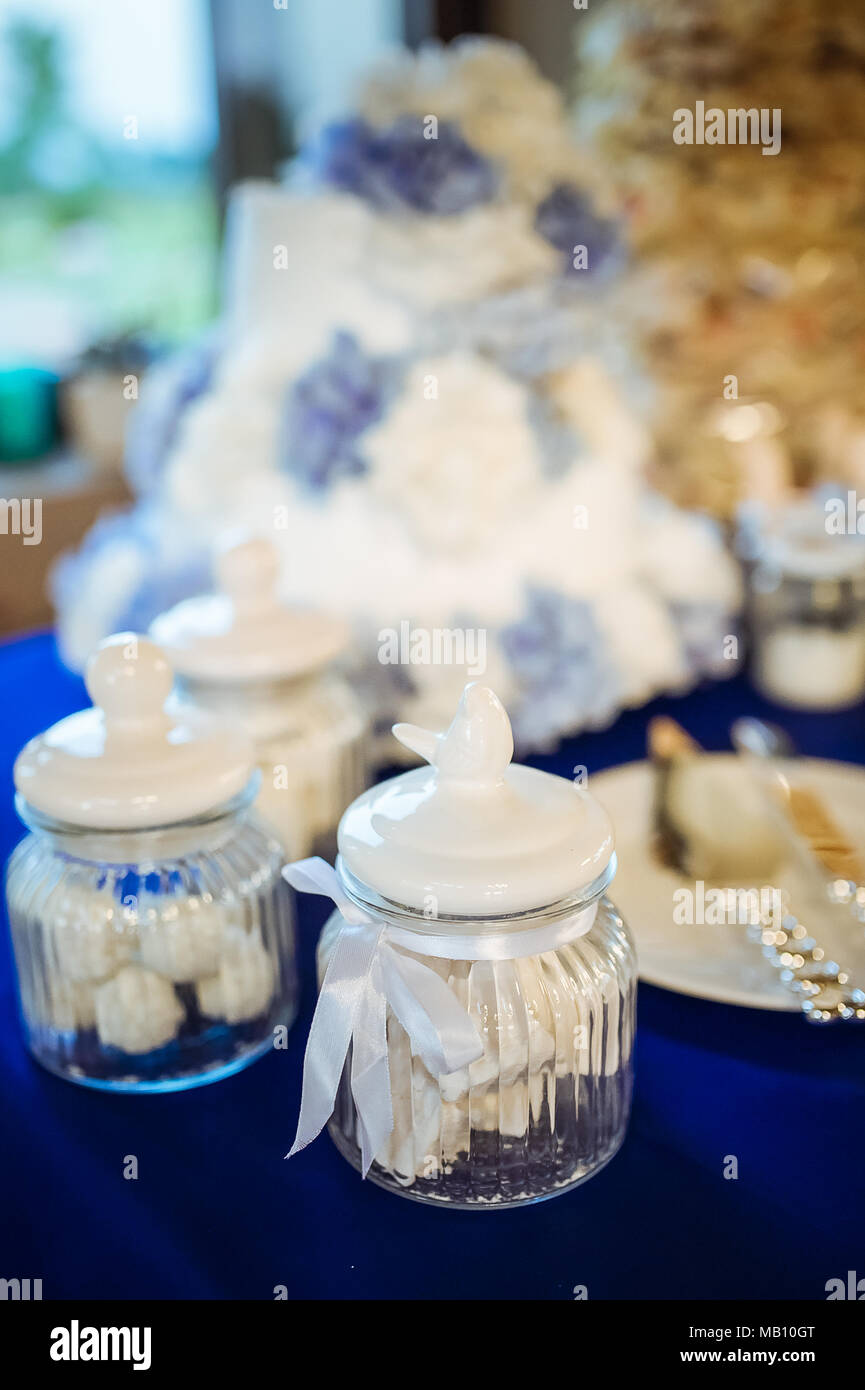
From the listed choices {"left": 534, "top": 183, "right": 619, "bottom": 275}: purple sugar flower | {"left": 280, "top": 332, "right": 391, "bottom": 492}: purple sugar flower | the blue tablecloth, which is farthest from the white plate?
{"left": 534, "top": 183, "right": 619, "bottom": 275}: purple sugar flower

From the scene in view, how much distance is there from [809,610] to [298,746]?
471 mm

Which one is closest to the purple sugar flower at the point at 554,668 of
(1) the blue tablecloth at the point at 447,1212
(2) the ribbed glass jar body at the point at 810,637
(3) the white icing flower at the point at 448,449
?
(3) the white icing flower at the point at 448,449

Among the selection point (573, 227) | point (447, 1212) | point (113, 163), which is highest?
point (113, 163)

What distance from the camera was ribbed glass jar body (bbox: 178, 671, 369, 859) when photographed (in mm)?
681

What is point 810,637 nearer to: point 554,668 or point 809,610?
point 809,610

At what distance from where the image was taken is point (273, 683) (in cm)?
68

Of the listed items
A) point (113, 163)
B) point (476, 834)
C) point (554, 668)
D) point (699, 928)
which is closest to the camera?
point (476, 834)

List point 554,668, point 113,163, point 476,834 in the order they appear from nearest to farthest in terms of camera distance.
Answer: point 476,834 < point 554,668 < point 113,163

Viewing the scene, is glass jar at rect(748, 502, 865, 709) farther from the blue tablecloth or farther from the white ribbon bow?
the white ribbon bow

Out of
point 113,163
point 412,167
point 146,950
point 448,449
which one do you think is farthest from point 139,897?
point 113,163

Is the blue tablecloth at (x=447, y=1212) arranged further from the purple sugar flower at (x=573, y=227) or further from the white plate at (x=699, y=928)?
the purple sugar flower at (x=573, y=227)

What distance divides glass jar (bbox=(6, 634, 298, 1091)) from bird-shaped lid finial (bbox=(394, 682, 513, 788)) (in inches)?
4.6
